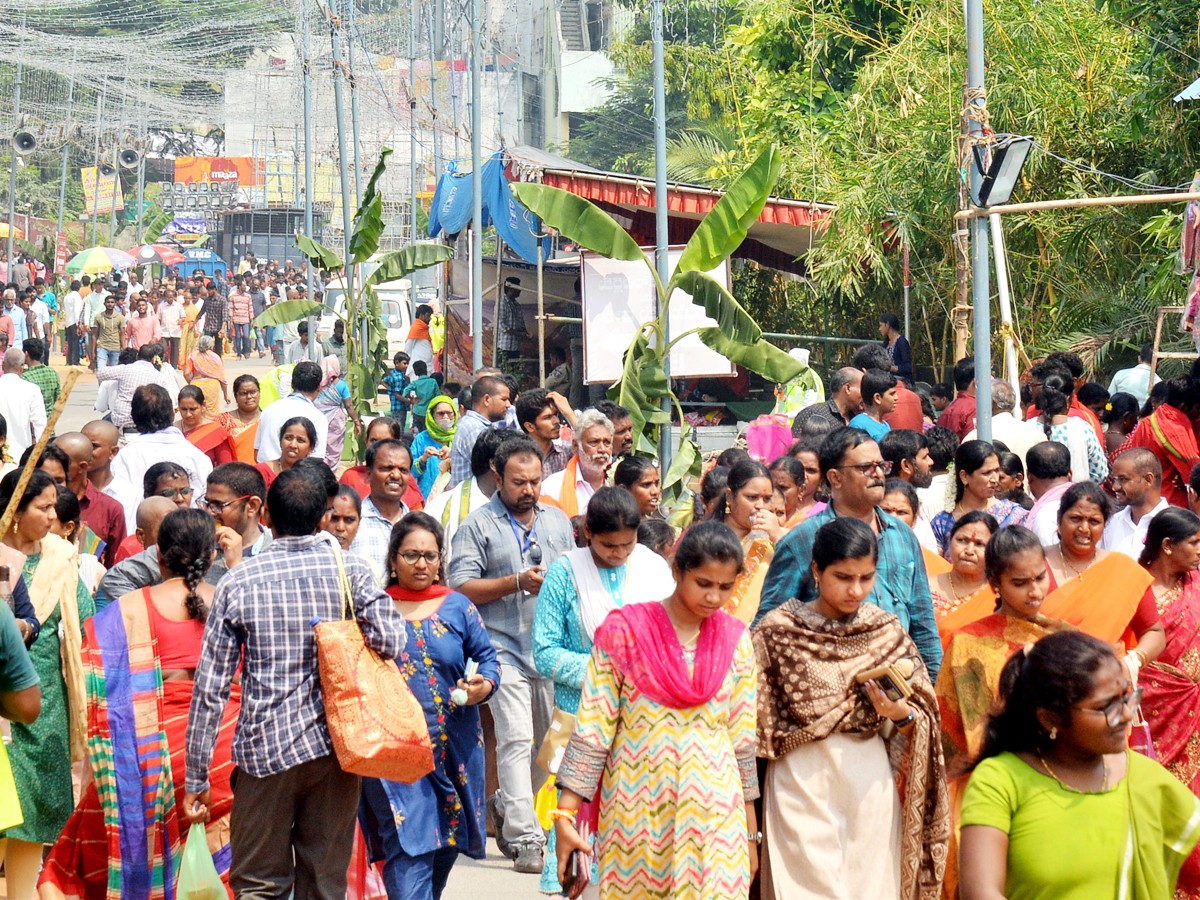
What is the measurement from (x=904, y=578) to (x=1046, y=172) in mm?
11426

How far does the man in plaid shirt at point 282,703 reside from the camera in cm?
506

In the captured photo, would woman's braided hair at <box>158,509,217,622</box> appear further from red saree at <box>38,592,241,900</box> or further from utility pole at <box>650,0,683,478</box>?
utility pole at <box>650,0,683,478</box>

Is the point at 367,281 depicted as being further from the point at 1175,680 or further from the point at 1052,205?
the point at 1175,680

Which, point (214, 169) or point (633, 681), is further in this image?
point (214, 169)

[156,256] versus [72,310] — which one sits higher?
[156,256]

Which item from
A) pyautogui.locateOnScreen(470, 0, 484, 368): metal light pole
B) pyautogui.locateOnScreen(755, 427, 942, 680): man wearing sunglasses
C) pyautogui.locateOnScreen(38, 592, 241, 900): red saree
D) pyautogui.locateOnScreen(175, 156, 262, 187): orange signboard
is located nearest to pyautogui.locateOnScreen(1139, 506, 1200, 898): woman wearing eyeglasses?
Answer: pyautogui.locateOnScreen(755, 427, 942, 680): man wearing sunglasses

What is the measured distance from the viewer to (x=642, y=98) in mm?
49625

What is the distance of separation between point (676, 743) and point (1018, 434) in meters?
5.44

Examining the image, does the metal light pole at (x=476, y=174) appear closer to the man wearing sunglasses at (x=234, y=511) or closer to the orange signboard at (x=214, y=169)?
the man wearing sunglasses at (x=234, y=511)

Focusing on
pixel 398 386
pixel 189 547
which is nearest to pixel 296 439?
pixel 189 547

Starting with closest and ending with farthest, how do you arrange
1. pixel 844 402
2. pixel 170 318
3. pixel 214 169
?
pixel 844 402 → pixel 170 318 → pixel 214 169

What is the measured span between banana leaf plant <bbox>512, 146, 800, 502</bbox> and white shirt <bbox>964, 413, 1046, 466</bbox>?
125cm

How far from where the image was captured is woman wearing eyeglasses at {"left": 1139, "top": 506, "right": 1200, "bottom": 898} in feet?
20.1

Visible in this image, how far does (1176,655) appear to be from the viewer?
20.1 feet
